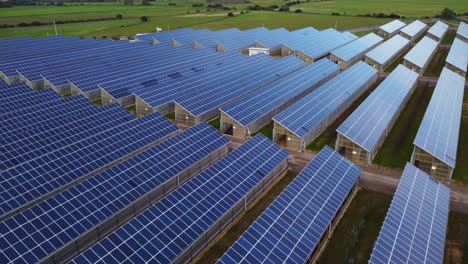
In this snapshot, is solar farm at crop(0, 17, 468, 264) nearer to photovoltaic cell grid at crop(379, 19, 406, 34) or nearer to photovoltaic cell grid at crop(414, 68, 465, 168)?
photovoltaic cell grid at crop(414, 68, 465, 168)

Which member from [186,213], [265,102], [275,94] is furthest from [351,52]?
[186,213]

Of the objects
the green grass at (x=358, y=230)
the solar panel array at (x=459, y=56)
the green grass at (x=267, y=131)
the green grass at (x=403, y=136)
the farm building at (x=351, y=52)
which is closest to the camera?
the green grass at (x=358, y=230)

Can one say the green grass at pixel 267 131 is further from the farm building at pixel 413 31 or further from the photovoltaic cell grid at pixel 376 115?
the farm building at pixel 413 31

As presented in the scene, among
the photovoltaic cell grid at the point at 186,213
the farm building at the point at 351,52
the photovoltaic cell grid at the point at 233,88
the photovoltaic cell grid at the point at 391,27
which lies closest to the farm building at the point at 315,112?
the photovoltaic cell grid at the point at 186,213

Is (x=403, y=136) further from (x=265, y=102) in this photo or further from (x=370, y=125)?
(x=265, y=102)

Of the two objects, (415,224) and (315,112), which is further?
(315,112)

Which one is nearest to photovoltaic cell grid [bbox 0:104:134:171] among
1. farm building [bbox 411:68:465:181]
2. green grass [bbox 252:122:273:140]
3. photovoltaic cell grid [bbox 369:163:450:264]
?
green grass [bbox 252:122:273:140]

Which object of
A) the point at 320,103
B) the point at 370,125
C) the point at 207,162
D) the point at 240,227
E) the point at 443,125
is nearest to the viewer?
the point at 240,227
